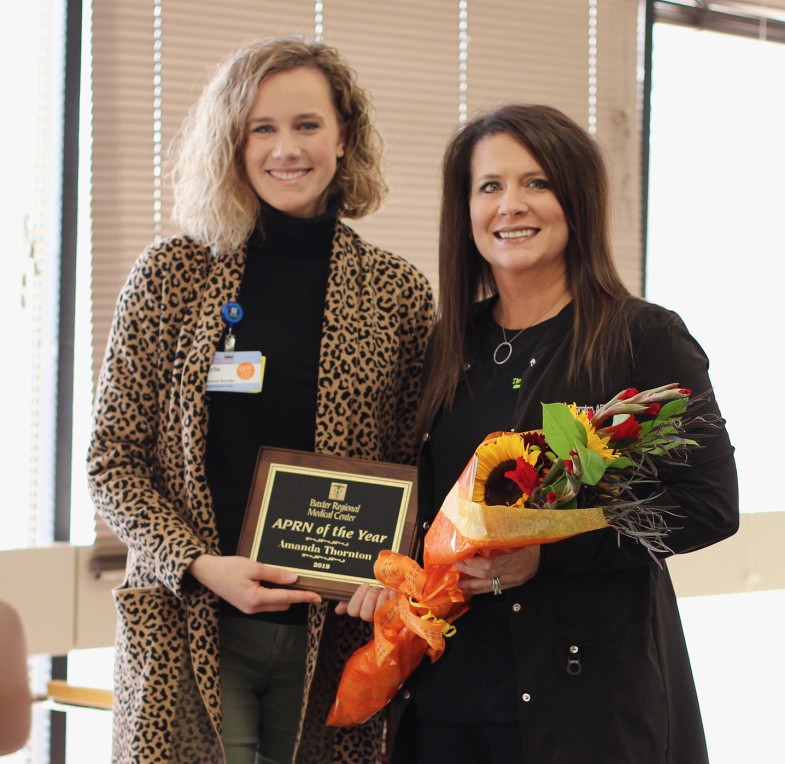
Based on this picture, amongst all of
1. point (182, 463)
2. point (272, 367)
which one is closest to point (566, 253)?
point (272, 367)

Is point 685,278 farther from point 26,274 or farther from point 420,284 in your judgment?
point 26,274

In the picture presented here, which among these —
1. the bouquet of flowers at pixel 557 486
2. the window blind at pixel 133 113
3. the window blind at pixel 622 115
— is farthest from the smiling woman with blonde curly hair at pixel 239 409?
the window blind at pixel 622 115

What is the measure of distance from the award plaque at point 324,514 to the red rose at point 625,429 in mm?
543

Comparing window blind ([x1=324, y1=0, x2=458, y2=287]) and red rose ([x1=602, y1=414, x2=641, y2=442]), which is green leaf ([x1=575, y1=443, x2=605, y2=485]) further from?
window blind ([x1=324, y1=0, x2=458, y2=287])

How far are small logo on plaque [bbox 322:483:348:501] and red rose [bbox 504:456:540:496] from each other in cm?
53

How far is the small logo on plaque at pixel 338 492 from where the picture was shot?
186 cm

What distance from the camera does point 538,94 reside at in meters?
3.86

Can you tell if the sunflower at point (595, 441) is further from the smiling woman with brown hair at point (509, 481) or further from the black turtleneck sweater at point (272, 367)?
the black turtleneck sweater at point (272, 367)

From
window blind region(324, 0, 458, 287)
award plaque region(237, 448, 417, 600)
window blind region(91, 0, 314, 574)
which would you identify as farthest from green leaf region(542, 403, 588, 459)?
window blind region(324, 0, 458, 287)

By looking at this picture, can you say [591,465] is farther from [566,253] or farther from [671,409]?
[566,253]

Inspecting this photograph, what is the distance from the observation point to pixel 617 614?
5.55 ft

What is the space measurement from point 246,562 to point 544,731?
68cm

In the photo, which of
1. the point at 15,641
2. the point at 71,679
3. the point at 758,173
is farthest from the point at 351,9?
the point at 71,679

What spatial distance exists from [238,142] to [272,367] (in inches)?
21.6
